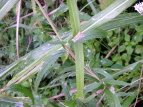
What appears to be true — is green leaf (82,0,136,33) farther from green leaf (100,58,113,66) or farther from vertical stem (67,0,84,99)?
green leaf (100,58,113,66)

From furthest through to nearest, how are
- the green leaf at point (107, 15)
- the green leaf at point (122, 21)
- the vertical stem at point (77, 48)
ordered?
1. the green leaf at point (122, 21)
2. the green leaf at point (107, 15)
3. the vertical stem at point (77, 48)

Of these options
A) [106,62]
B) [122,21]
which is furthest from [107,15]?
[106,62]

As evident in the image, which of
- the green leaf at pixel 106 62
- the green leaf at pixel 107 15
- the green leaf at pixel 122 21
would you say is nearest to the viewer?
the green leaf at pixel 107 15

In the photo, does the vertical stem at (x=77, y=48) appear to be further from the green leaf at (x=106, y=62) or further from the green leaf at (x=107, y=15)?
the green leaf at (x=106, y=62)

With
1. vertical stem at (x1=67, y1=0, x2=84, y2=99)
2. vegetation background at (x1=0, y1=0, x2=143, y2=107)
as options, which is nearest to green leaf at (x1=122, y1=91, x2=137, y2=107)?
vegetation background at (x1=0, y1=0, x2=143, y2=107)

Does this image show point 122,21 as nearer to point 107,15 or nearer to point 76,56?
point 107,15

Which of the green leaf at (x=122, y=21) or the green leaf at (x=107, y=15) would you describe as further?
the green leaf at (x=122, y=21)

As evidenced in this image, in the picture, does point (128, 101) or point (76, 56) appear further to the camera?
point (128, 101)

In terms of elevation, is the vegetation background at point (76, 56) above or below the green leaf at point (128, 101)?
above

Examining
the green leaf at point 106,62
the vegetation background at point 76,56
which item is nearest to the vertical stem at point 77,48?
the vegetation background at point 76,56

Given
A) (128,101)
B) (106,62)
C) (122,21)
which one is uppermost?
(122,21)
